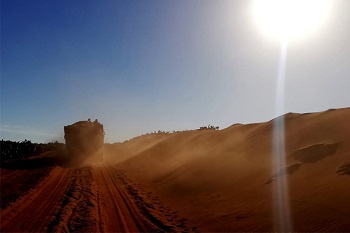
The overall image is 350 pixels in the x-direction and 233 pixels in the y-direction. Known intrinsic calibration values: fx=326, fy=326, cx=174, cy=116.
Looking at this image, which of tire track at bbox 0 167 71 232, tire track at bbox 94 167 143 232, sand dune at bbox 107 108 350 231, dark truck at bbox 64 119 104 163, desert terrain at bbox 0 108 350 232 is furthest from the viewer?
dark truck at bbox 64 119 104 163

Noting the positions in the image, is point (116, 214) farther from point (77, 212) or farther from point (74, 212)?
point (74, 212)

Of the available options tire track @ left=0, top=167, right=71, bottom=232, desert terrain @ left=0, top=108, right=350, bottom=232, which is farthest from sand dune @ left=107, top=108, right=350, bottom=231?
tire track @ left=0, top=167, right=71, bottom=232

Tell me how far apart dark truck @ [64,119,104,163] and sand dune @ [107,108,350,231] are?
10.3 meters

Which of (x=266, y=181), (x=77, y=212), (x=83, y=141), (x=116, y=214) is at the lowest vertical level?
(x=116, y=214)

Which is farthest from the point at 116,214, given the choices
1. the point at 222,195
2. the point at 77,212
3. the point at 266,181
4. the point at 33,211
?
the point at 266,181

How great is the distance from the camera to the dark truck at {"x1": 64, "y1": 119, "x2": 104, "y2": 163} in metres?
33.7

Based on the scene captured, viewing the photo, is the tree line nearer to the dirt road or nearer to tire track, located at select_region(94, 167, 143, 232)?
the dirt road

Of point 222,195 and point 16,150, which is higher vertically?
point 16,150

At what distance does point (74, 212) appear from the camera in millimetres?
12047

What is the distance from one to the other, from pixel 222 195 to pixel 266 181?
212 centimetres

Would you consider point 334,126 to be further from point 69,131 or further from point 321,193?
point 69,131

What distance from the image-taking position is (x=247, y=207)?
40.0ft

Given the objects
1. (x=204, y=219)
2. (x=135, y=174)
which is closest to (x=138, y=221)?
(x=204, y=219)

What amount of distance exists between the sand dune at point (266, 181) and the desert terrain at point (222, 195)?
35 millimetres
